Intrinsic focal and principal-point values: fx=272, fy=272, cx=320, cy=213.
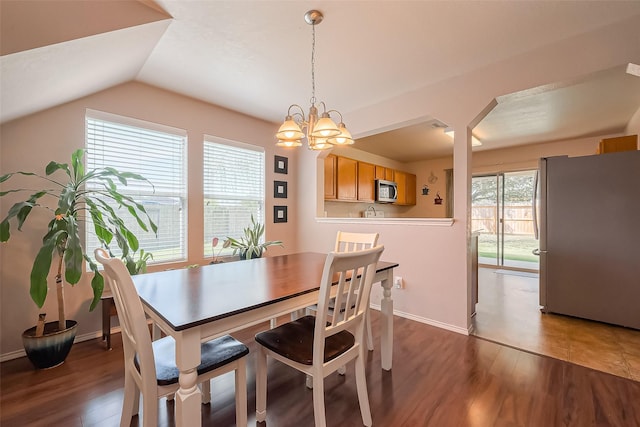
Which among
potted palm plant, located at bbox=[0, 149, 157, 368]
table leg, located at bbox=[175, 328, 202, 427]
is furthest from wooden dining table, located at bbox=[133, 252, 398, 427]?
potted palm plant, located at bbox=[0, 149, 157, 368]

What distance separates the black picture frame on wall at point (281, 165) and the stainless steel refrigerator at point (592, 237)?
325cm

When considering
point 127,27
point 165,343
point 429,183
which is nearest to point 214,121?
point 127,27

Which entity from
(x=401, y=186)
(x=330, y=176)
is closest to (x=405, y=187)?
(x=401, y=186)

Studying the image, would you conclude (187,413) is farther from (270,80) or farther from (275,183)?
(275,183)

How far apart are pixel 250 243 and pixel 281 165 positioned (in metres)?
1.30

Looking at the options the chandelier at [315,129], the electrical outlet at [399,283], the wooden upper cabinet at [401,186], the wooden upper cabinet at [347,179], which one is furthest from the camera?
the wooden upper cabinet at [401,186]

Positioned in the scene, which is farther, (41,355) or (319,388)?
(41,355)

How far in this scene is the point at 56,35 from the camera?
1.38 m

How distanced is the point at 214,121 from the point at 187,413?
122 inches

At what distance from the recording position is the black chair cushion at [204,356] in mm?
1204

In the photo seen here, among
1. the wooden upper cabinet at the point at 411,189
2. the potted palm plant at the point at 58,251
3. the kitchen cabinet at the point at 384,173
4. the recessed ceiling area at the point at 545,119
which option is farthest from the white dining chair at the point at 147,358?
the wooden upper cabinet at the point at 411,189

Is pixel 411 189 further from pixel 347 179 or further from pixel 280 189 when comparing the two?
pixel 280 189

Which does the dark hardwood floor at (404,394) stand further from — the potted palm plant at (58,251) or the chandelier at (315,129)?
the chandelier at (315,129)

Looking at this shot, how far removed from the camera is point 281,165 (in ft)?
13.3
